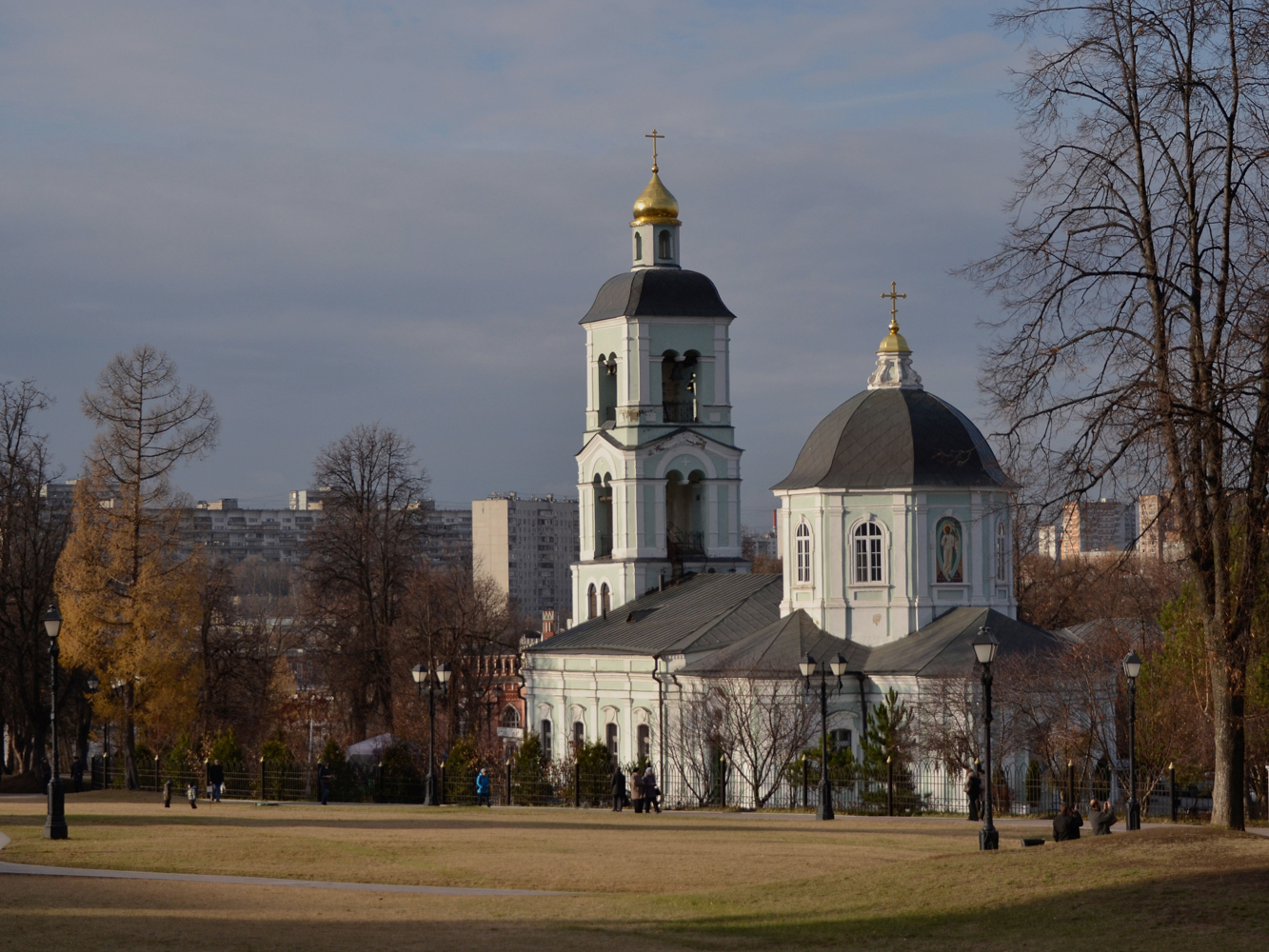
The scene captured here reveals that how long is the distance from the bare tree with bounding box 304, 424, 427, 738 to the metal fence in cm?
1248

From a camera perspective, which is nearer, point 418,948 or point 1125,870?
point 418,948

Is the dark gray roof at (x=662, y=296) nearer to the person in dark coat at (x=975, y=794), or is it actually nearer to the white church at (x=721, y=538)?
the white church at (x=721, y=538)

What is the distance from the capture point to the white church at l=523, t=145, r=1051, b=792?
47.5 meters

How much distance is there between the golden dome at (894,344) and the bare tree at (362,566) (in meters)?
19.3

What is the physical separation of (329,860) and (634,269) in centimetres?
3799

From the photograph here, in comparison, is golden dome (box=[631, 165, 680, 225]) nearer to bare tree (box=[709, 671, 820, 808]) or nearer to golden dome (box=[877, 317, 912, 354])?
golden dome (box=[877, 317, 912, 354])

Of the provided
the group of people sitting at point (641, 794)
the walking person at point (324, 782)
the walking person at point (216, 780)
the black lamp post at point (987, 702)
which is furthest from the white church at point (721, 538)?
the black lamp post at point (987, 702)

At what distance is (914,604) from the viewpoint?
47594 mm

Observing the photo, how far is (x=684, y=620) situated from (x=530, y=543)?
130m

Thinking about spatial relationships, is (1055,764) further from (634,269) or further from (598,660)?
(634,269)

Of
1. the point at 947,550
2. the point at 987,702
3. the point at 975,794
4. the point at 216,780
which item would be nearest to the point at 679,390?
the point at 947,550

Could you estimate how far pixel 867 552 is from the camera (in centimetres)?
4844

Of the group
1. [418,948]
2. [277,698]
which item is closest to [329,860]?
[418,948]

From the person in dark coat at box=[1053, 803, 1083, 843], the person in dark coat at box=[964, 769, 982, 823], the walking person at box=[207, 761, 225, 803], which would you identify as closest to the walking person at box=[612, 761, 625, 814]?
the person in dark coat at box=[964, 769, 982, 823]
